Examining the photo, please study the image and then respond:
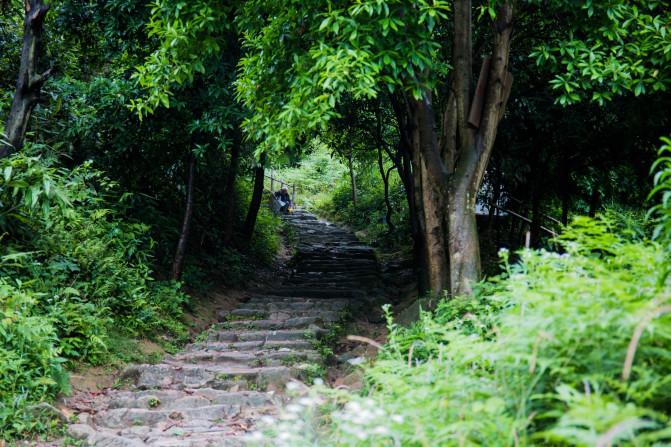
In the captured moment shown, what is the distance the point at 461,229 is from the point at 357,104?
24.0 feet

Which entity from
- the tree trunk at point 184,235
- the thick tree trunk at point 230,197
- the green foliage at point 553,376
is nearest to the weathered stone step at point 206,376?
the tree trunk at point 184,235

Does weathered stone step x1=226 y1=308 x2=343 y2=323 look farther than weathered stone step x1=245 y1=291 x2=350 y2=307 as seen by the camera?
No

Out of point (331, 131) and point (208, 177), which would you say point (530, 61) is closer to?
point (331, 131)

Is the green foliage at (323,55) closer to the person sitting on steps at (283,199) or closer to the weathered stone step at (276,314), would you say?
the weathered stone step at (276,314)

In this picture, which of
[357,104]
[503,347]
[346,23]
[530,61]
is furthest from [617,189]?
[503,347]

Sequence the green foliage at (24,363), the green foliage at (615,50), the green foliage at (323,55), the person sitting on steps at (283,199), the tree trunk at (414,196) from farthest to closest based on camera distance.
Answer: the person sitting on steps at (283,199) < the tree trunk at (414,196) < the green foliage at (615,50) < the green foliage at (323,55) < the green foliage at (24,363)

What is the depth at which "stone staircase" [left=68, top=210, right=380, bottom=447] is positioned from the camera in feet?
17.0

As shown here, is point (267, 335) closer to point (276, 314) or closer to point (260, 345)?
point (260, 345)

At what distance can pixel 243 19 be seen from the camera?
267 inches

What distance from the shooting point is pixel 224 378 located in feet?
22.0

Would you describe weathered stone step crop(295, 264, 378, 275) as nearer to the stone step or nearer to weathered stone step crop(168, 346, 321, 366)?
the stone step

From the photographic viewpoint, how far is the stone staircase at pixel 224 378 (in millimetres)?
5188

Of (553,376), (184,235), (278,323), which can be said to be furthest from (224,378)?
(553,376)

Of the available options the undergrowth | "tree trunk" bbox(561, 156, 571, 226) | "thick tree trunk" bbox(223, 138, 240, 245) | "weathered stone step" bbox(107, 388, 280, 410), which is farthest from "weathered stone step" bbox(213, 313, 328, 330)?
the undergrowth
